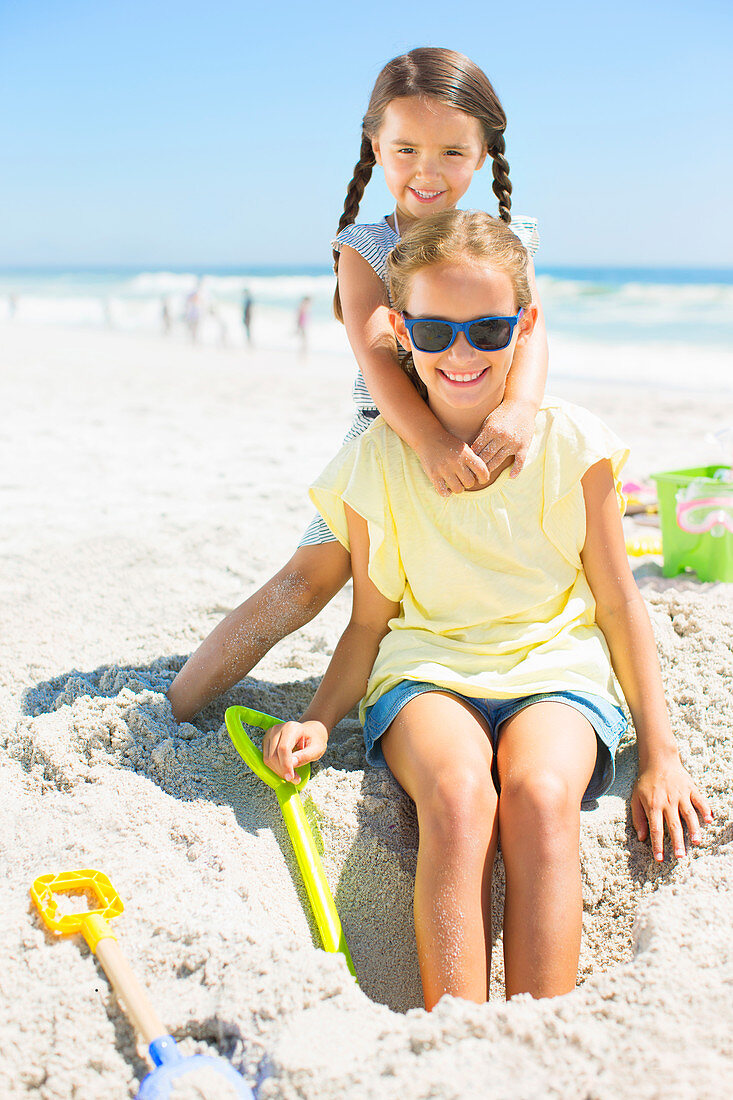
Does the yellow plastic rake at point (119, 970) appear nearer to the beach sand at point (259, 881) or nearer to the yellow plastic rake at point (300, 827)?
the beach sand at point (259, 881)

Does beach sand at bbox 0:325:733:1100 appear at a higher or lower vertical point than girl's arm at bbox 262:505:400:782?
lower

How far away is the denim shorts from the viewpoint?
72.7 inches

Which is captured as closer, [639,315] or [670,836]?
[670,836]

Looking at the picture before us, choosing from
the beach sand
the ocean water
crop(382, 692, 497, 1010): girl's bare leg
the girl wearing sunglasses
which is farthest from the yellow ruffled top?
the ocean water

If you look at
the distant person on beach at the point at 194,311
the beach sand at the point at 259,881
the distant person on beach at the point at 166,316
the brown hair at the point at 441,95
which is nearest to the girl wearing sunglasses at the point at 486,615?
the beach sand at the point at 259,881

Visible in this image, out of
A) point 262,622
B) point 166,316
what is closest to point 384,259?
point 262,622

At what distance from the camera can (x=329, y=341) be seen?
18938 millimetres

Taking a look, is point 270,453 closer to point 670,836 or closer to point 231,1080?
point 670,836

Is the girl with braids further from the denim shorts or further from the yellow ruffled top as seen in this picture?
the denim shorts

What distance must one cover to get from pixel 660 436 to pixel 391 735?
5712 mm

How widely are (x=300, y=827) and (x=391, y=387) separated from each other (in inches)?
41.6

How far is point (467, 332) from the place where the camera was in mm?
1881

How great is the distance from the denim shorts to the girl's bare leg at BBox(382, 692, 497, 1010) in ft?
0.08

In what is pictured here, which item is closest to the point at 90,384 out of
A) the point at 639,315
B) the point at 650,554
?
the point at 650,554
